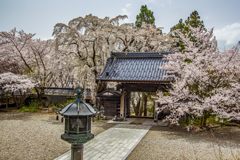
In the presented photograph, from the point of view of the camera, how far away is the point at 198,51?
1195cm

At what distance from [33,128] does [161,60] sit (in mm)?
8668

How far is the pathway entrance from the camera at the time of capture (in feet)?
21.7

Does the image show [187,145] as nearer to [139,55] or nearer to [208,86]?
[208,86]

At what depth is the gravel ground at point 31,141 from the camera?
6.67 meters

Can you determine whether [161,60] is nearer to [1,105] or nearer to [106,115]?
[106,115]

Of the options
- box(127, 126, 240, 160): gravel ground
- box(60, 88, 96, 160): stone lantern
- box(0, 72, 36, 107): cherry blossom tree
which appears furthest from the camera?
box(0, 72, 36, 107): cherry blossom tree

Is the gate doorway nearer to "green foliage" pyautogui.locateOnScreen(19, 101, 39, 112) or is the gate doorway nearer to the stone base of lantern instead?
"green foliage" pyautogui.locateOnScreen(19, 101, 39, 112)

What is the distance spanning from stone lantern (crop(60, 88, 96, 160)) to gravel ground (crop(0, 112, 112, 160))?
2984mm

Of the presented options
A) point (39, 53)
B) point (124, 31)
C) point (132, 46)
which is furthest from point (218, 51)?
point (39, 53)

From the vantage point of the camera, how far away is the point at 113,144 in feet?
26.2

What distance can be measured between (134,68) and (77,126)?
1036cm

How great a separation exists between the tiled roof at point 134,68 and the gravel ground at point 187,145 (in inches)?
129

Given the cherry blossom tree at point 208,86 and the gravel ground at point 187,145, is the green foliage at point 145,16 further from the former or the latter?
the gravel ground at point 187,145

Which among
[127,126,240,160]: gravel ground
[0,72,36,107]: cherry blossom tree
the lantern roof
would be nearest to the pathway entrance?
[127,126,240,160]: gravel ground
